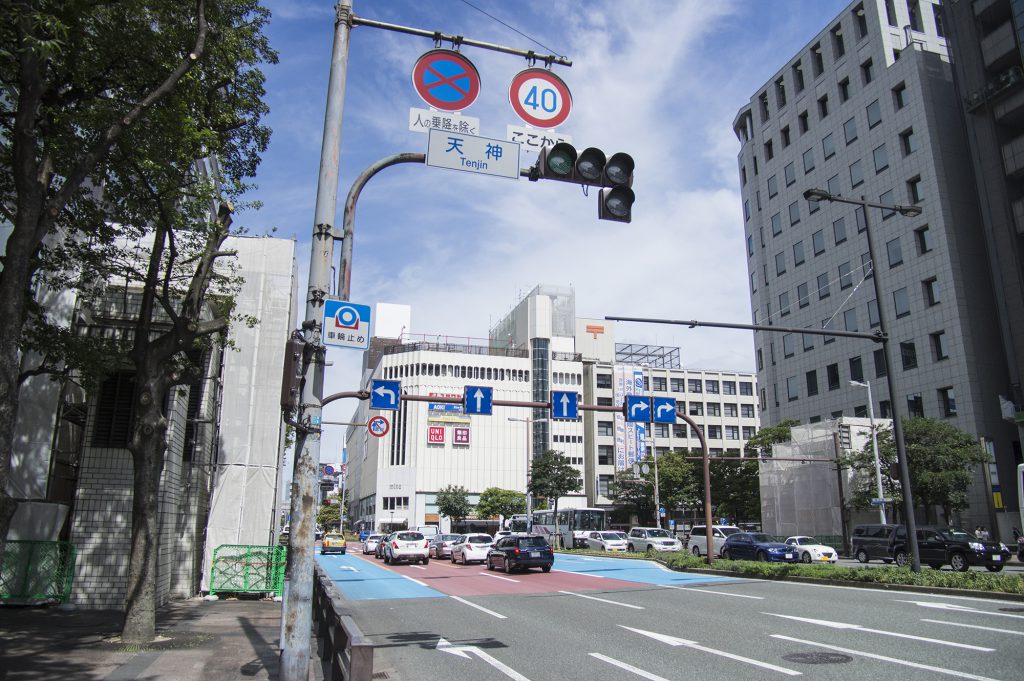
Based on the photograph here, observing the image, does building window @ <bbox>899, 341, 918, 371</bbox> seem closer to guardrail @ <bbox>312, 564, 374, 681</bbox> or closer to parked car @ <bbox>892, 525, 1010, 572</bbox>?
parked car @ <bbox>892, 525, 1010, 572</bbox>

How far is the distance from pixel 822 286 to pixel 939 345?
471 inches

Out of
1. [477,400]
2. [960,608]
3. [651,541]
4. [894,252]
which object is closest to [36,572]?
[477,400]

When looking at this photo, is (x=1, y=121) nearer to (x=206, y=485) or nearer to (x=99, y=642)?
(x=99, y=642)

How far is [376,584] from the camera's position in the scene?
23438mm

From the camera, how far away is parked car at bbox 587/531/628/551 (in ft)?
148

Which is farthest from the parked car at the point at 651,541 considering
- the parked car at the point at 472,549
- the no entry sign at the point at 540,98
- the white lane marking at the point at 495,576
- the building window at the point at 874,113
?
the building window at the point at 874,113

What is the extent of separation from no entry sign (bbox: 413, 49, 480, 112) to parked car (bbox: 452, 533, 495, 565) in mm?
29287

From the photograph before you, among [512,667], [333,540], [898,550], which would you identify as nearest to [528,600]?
[512,667]

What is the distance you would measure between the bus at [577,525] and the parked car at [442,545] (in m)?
13.8

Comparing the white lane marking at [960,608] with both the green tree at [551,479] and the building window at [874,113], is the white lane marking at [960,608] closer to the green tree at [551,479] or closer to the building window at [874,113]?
the building window at [874,113]

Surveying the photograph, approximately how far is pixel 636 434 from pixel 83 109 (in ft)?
314

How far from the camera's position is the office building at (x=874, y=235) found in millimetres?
47438

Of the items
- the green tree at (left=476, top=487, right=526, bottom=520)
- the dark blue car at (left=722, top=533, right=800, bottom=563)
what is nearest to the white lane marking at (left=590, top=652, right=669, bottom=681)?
the dark blue car at (left=722, top=533, right=800, bottom=563)

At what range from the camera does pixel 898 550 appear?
94.6 ft
